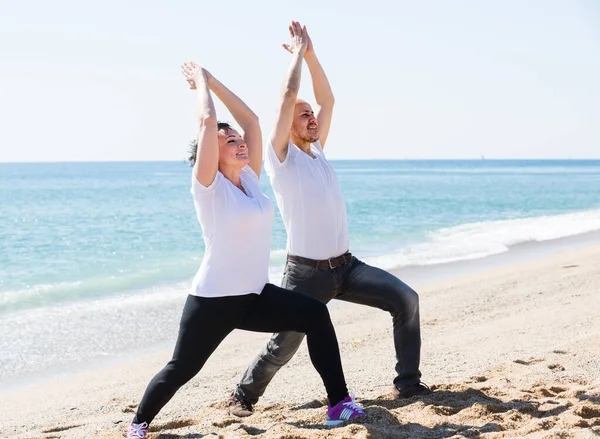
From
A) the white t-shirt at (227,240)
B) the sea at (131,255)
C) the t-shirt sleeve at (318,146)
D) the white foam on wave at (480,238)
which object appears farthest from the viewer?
the white foam on wave at (480,238)

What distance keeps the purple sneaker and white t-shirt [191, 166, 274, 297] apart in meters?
0.88

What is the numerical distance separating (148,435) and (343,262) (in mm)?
1596

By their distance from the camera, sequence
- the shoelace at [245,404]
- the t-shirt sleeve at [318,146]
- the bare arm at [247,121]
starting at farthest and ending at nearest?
the t-shirt sleeve at [318,146] < the shoelace at [245,404] < the bare arm at [247,121]

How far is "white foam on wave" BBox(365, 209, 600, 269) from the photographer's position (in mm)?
16359

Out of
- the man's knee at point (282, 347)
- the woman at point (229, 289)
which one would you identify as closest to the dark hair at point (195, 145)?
the woman at point (229, 289)

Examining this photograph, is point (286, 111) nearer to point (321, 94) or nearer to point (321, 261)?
point (321, 94)

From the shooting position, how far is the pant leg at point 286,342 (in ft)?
16.4

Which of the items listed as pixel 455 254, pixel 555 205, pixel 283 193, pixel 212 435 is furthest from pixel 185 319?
pixel 555 205

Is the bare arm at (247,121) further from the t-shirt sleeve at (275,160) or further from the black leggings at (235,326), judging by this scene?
the black leggings at (235,326)

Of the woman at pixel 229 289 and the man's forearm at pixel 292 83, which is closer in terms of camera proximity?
the woman at pixel 229 289

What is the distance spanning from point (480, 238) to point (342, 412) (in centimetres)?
1691

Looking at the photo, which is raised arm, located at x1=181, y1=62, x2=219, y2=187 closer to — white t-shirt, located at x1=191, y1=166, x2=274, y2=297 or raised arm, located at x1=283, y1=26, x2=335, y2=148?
white t-shirt, located at x1=191, y1=166, x2=274, y2=297

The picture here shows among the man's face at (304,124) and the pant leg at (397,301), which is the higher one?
the man's face at (304,124)

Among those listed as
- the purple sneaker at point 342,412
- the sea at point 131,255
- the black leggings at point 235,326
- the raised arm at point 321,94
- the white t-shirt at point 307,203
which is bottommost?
the sea at point 131,255
